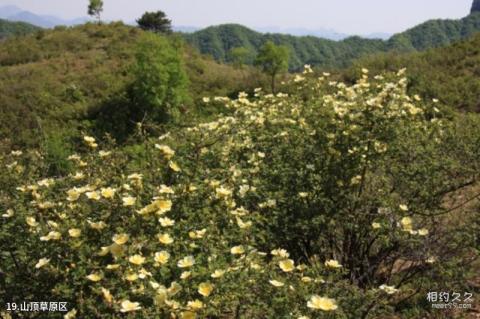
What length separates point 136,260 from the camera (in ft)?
6.46

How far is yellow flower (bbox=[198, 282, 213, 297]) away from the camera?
1.90 meters

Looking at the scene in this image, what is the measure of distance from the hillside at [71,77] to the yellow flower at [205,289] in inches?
565

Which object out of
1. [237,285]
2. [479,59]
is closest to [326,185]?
[237,285]

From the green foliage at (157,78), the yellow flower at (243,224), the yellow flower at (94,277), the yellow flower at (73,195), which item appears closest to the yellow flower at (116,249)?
the yellow flower at (94,277)

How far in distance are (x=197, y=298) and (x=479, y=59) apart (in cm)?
1512

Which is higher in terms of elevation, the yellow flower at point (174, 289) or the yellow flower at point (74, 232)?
the yellow flower at point (74, 232)

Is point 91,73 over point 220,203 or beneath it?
over

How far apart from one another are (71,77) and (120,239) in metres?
19.4

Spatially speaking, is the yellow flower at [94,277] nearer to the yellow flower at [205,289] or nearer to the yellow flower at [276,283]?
the yellow flower at [205,289]

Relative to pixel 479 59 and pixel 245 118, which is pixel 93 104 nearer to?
pixel 479 59

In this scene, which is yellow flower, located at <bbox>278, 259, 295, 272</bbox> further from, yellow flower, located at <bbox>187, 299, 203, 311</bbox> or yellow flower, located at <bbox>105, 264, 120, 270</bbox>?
yellow flower, located at <bbox>105, 264, 120, 270</bbox>

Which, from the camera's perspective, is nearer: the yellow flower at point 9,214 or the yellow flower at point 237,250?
the yellow flower at point 237,250

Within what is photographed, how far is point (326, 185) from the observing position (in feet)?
10.8

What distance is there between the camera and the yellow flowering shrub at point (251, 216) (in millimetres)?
1992
